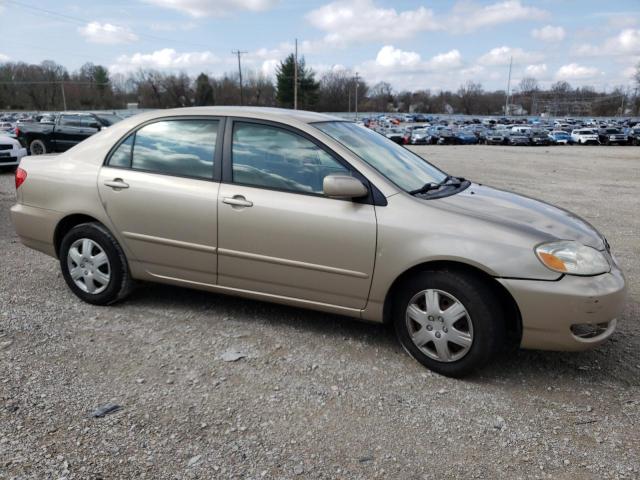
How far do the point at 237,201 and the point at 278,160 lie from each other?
1.33 feet

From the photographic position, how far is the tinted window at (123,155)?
Answer: 413 centimetres

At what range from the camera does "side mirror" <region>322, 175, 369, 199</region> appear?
3.30 metres

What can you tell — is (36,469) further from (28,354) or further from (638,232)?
(638,232)

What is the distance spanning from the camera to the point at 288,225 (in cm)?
351

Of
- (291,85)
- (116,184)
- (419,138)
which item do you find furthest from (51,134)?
(291,85)

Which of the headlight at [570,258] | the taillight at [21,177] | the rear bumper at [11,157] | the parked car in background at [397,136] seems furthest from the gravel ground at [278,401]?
the parked car in background at [397,136]

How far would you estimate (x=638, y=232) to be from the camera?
7598 millimetres

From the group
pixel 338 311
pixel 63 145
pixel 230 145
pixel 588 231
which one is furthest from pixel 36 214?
pixel 63 145

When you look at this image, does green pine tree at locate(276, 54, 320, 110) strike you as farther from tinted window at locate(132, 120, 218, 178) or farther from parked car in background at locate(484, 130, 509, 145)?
tinted window at locate(132, 120, 218, 178)

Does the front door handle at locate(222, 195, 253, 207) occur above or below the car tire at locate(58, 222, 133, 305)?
above

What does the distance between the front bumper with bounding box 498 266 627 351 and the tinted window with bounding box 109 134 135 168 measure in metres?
2.91

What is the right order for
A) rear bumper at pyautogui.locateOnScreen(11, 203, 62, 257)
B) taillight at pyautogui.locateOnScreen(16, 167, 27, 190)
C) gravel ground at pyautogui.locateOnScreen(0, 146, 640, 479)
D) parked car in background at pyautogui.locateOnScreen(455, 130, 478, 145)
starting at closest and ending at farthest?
1. gravel ground at pyautogui.locateOnScreen(0, 146, 640, 479)
2. rear bumper at pyautogui.locateOnScreen(11, 203, 62, 257)
3. taillight at pyautogui.locateOnScreen(16, 167, 27, 190)
4. parked car in background at pyautogui.locateOnScreen(455, 130, 478, 145)

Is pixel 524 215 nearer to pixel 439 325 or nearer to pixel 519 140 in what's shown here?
pixel 439 325

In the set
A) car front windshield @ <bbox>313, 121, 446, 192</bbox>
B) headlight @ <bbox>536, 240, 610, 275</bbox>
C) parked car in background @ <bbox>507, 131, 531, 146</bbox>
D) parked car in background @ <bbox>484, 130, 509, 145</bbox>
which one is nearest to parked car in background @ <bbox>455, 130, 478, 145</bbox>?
parked car in background @ <bbox>484, 130, 509, 145</bbox>
